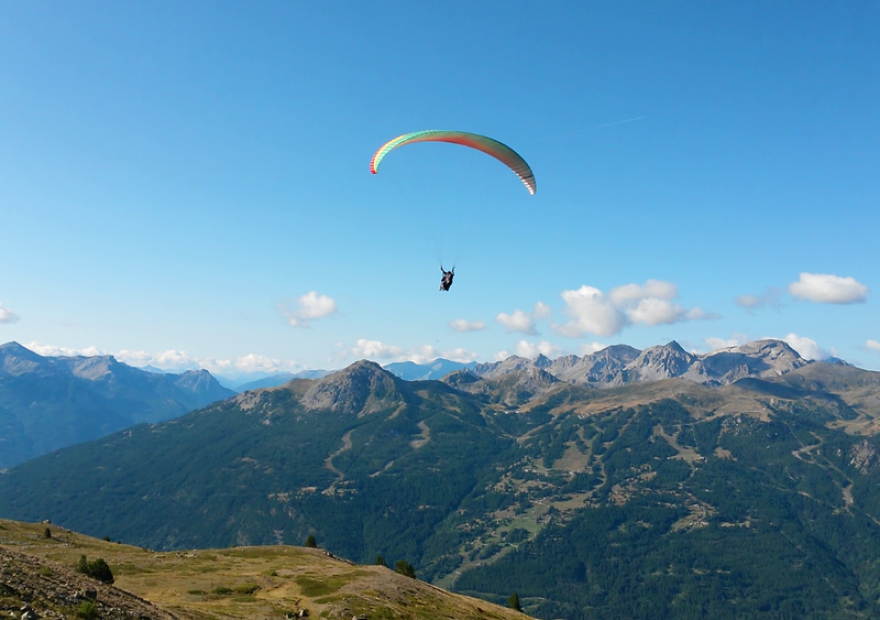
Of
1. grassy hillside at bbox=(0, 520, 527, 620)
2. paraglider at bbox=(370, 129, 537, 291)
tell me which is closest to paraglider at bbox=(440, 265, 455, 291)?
paraglider at bbox=(370, 129, 537, 291)

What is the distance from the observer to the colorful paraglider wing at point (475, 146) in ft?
230

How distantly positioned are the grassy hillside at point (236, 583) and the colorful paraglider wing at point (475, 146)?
172ft

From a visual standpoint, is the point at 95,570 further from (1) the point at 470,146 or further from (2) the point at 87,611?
(1) the point at 470,146

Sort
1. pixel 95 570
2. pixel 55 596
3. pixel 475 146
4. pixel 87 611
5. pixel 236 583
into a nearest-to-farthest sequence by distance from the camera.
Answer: pixel 87 611 → pixel 55 596 → pixel 95 570 → pixel 236 583 → pixel 475 146

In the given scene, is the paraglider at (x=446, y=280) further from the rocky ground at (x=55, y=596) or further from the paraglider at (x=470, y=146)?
the rocky ground at (x=55, y=596)

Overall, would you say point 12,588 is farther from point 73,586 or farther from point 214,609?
point 214,609

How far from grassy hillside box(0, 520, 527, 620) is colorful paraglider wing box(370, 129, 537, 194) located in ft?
172

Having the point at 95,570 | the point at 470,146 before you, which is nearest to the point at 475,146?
the point at 470,146

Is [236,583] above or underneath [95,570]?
underneath

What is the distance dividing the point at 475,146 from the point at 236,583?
2605 inches

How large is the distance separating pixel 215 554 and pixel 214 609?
56408 mm

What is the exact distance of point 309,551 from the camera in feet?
363

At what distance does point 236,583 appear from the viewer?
66.5 metres

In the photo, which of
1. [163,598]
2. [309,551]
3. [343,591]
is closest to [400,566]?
[309,551]
